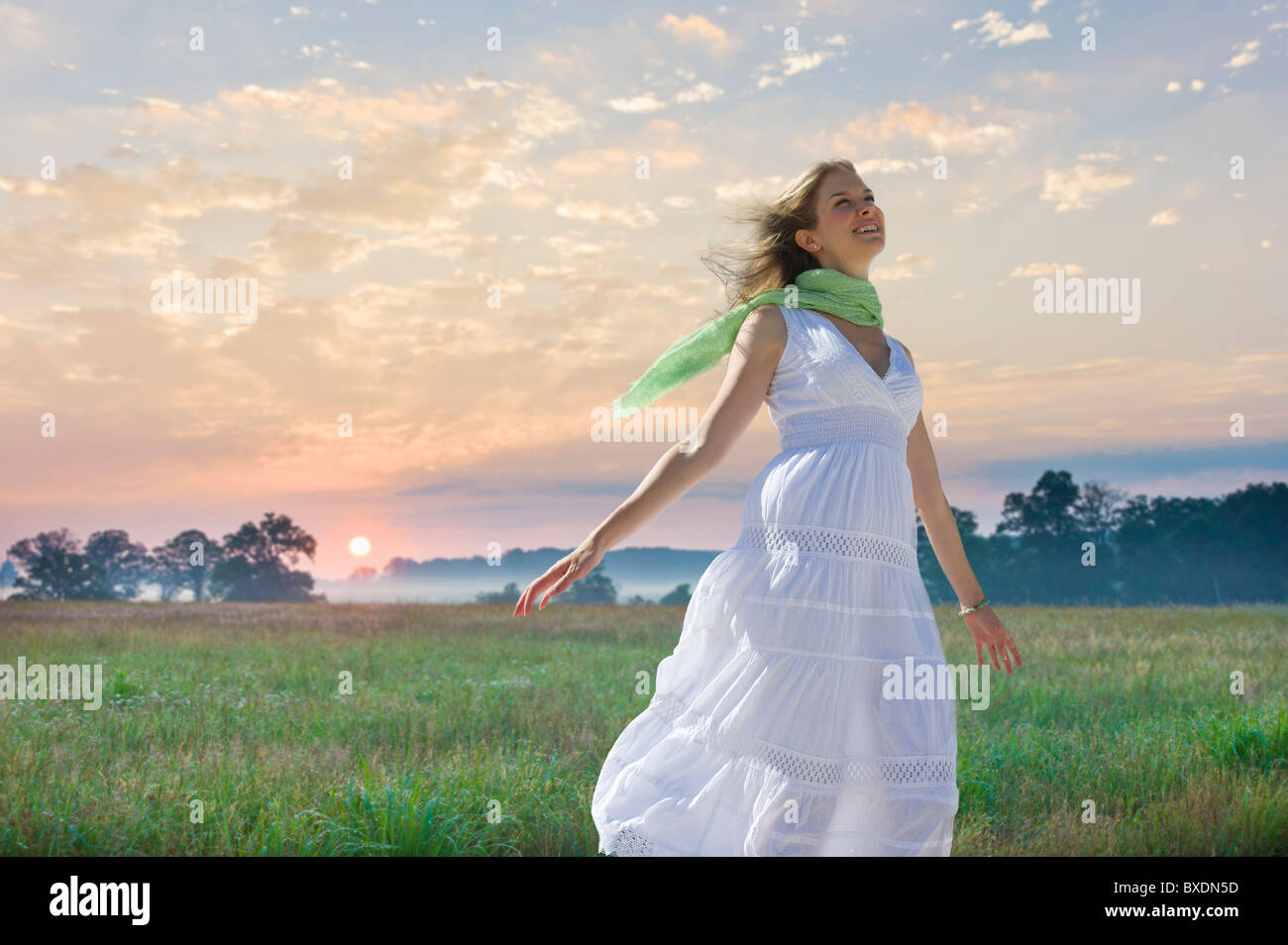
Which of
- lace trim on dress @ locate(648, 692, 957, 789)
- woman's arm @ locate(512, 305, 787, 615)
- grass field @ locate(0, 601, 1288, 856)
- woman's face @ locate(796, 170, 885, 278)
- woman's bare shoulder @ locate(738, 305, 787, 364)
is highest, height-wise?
woman's face @ locate(796, 170, 885, 278)

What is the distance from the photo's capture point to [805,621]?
3.12m

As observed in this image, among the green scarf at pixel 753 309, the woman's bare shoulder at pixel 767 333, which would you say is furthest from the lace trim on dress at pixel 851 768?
the green scarf at pixel 753 309

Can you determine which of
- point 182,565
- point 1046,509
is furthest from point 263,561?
point 1046,509

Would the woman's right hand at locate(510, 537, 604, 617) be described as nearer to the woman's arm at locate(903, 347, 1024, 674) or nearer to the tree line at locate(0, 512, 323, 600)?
the woman's arm at locate(903, 347, 1024, 674)

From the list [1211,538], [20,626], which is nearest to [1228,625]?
[20,626]

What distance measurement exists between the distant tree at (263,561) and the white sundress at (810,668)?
47.6 m

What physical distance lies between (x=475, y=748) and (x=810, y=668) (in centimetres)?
307

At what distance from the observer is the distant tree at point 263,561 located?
47906 millimetres

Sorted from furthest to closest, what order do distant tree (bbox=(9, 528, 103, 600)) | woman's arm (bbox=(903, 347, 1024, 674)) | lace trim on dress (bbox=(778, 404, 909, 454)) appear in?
distant tree (bbox=(9, 528, 103, 600)) < woman's arm (bbox=(903, 347, 1024, 674)) < lace trim on dress (bbox=(778, 404, 909, 454))

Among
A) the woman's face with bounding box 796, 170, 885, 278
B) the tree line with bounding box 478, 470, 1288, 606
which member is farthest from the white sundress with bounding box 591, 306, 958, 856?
the tree line with bounding box 478, 470, 1288, 606

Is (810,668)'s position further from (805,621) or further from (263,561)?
(263,561)

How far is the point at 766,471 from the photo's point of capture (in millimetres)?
3414

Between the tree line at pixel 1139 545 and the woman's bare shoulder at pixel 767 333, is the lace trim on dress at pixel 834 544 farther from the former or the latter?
the tree line at pixel 1139 545

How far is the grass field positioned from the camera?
4.39m
